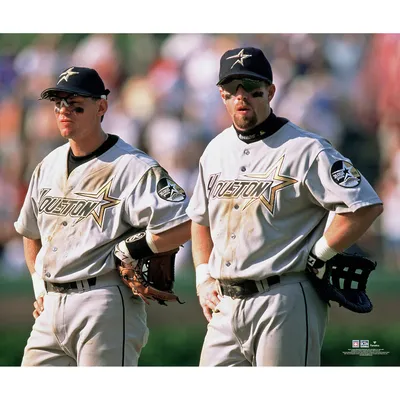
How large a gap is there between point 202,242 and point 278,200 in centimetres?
59

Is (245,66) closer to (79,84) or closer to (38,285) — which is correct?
(79,84)

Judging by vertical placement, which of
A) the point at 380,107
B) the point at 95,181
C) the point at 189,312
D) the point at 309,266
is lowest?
the point at 189,312

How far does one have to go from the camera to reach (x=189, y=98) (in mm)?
6801

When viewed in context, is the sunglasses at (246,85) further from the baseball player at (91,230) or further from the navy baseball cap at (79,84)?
the navy baseball cap at (79,84)

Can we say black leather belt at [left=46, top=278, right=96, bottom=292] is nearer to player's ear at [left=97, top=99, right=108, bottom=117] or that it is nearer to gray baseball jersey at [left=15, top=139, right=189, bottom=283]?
gray baseball jersey at [left=15, top=139, right=189, bottom=283]

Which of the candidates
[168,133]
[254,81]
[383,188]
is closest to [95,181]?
[254,81]

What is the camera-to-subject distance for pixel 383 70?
6.70 meters

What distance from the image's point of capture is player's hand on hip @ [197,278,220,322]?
489 centimetres

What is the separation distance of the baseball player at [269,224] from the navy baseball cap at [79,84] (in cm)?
85

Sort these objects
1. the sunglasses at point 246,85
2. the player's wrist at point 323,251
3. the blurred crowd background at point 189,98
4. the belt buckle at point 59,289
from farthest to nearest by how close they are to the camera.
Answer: the blurred crowd background at point 189,98 → the belt buckle at point 59,289 → the sunglasses at point 246,85 → the player's wrist at point 323,251

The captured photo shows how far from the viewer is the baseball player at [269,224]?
4598 millimetres

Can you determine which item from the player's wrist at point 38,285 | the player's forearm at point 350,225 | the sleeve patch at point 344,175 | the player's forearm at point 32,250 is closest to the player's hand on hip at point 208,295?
the player's forearm at point 350,225

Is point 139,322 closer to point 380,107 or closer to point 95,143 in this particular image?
point 95,143

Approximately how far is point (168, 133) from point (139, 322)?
201 cm
